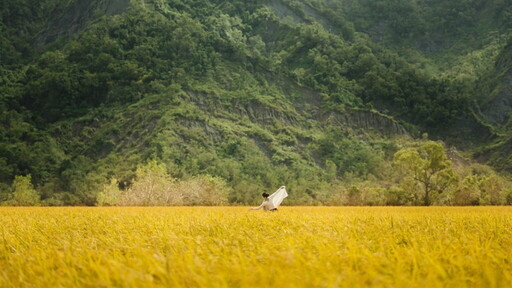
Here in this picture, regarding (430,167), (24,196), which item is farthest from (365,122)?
(24,196)

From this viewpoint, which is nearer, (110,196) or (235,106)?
(110,196)

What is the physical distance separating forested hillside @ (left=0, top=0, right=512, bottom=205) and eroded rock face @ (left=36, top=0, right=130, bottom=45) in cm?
59

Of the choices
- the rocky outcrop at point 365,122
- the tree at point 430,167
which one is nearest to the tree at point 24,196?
the tree at point 430,167

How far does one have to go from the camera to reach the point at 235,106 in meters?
124

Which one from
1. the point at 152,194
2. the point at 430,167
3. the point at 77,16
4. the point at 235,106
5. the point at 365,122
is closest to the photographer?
the point at 430,167

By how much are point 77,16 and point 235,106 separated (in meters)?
86.3

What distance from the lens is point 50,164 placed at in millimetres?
97312

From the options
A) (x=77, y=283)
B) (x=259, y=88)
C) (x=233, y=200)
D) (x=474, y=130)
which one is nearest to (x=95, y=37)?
(x=259, y=88)

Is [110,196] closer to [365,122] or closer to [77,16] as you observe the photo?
[365,122]

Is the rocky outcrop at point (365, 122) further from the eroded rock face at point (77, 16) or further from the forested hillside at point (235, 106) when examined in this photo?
the eroded rock face at point (77, 16)

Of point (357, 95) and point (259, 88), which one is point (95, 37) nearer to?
point (259, 88)

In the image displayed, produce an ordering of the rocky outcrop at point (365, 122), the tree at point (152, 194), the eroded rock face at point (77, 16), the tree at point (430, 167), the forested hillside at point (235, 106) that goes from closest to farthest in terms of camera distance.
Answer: the tree at point (430, 167) → the tree at point (152, 194) → the forested hillside at point (235, 106) → the rocky outcrop at point (365, 122) → the eroded rock face at point (77, 16)

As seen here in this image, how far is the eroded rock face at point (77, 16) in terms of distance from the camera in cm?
16912

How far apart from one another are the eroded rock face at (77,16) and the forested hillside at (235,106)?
593 mm
